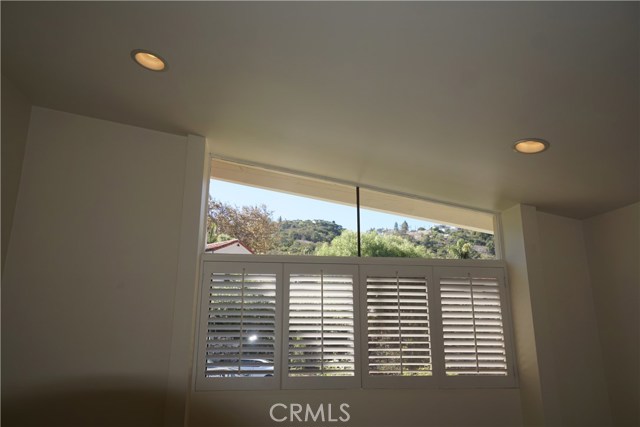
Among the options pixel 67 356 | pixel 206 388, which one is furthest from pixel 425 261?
pixel 67 356

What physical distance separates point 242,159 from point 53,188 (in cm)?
112

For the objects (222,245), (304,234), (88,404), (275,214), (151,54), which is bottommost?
(88,404)

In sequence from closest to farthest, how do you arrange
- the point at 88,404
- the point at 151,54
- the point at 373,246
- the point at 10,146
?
the point at 151,54
the point at 88,404
the point at 10,146
the point at 373,246

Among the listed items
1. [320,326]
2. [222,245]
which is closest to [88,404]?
[222,245]

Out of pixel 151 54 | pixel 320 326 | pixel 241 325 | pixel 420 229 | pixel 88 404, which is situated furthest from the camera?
pixel 420 229

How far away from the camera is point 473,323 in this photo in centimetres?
308

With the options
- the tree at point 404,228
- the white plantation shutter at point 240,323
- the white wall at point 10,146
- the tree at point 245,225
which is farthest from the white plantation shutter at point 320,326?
the white wall at point 10,146

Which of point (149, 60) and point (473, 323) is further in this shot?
point (473, 323)

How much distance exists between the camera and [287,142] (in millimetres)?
2652

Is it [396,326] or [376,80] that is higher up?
[376,80]

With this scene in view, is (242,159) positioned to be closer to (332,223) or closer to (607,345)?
(332,223)

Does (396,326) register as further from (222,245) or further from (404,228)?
(222,245)

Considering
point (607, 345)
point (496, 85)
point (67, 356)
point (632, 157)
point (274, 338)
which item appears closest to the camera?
point (496, 85)

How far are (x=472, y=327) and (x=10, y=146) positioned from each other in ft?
9.62
